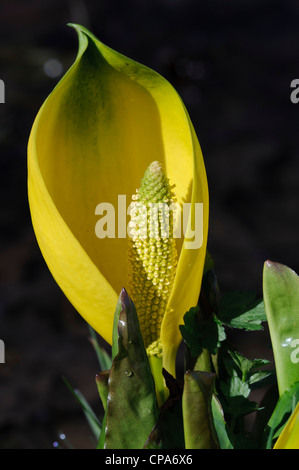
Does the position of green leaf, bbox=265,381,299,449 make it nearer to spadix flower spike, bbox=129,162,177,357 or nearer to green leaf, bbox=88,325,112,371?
spadix flower spike, bbox=129,162,177,357

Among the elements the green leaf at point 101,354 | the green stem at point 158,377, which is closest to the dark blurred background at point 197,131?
the green leaf at point 101,354

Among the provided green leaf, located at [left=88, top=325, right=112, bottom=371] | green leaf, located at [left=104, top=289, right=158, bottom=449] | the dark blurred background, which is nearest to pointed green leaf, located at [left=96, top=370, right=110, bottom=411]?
green leaf, located at [left=104, top=289, right=158, bottom=449]

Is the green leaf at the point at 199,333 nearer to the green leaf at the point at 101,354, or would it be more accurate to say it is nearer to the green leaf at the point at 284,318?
the green leaf at the point at 284,318

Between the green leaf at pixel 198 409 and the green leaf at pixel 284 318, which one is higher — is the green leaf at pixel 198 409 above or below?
below

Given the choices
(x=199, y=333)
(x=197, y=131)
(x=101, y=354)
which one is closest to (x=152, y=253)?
(x=199, y=333)

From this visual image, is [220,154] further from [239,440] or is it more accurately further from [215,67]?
[239,440]

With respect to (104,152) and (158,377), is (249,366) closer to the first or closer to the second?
(158,377)

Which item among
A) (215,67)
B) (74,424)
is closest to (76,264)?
A: (74,424)
